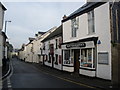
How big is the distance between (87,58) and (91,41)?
2.00 m

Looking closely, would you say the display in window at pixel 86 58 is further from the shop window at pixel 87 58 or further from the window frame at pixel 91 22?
the window frame at pixel 91 22

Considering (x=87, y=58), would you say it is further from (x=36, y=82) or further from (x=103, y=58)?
(x=36, y=82)

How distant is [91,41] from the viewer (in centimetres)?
1678

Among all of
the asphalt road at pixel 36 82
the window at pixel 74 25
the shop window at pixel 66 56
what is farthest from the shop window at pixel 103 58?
the shop window at pixel 66 56

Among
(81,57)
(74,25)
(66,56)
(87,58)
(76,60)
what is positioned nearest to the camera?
(87,58)

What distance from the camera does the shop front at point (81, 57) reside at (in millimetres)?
16781

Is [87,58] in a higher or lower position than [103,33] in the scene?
lower

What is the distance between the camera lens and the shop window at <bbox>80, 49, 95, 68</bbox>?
1713 cm

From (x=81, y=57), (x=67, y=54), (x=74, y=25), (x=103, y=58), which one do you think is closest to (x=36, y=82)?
(x=103, y=58)

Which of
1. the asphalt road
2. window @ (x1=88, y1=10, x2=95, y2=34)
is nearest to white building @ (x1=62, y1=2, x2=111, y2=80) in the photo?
window @ (x1=88, y1=10, x2=95, y2=34)

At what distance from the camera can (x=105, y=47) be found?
1516 centimetres

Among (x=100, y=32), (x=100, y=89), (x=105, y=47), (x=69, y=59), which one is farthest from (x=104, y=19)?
(x=69, y=59)

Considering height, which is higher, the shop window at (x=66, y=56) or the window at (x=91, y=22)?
the window at (x=91, y=22)

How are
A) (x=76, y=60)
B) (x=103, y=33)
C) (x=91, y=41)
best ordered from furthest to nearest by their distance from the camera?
(x=76, y=60), (x=91, y=41), (x=103, y=33)
